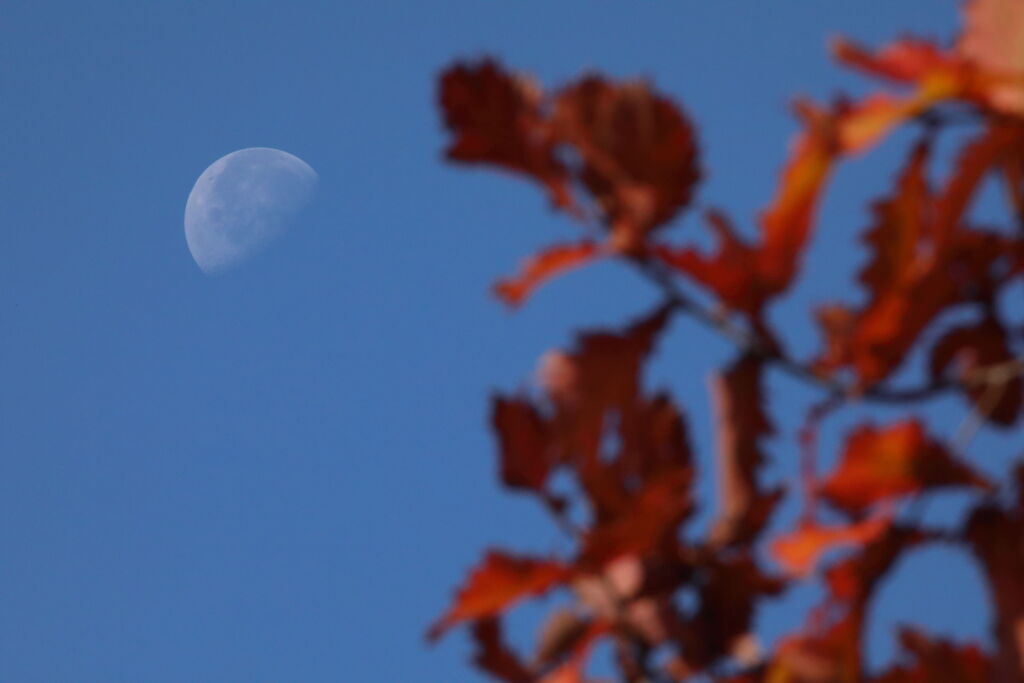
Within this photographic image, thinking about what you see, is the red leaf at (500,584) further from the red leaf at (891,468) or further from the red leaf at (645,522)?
the red leaf at (891,468)

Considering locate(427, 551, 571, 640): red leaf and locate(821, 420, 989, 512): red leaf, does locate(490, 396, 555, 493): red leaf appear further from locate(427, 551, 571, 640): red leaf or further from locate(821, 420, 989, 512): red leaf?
locate(821, 420, 989, 512): red leaf

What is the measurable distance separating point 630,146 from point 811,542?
1.24 feet

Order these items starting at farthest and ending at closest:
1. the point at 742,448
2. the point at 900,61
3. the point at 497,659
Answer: the point at 497,659
the point at 742,448
the point at 900,61

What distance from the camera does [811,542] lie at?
1051 mm

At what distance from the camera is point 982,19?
108 cm

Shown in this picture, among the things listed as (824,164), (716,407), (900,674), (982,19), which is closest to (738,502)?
(716,407)

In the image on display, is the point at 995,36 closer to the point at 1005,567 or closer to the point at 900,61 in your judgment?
the point at 900,61

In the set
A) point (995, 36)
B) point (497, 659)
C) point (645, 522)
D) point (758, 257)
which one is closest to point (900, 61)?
point (995, 36)

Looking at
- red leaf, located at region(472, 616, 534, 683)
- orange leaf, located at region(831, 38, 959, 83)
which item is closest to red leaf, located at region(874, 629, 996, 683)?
red leaf, located at region(472, 616, 534, 683)

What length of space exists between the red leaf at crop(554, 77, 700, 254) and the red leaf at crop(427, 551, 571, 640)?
1.00ft

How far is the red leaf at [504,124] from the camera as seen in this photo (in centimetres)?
113

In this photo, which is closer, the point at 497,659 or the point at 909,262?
the point at 909,262

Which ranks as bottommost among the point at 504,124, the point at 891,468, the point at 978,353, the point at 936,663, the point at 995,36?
the point at 936,663

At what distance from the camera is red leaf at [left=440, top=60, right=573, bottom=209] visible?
1126 mm
